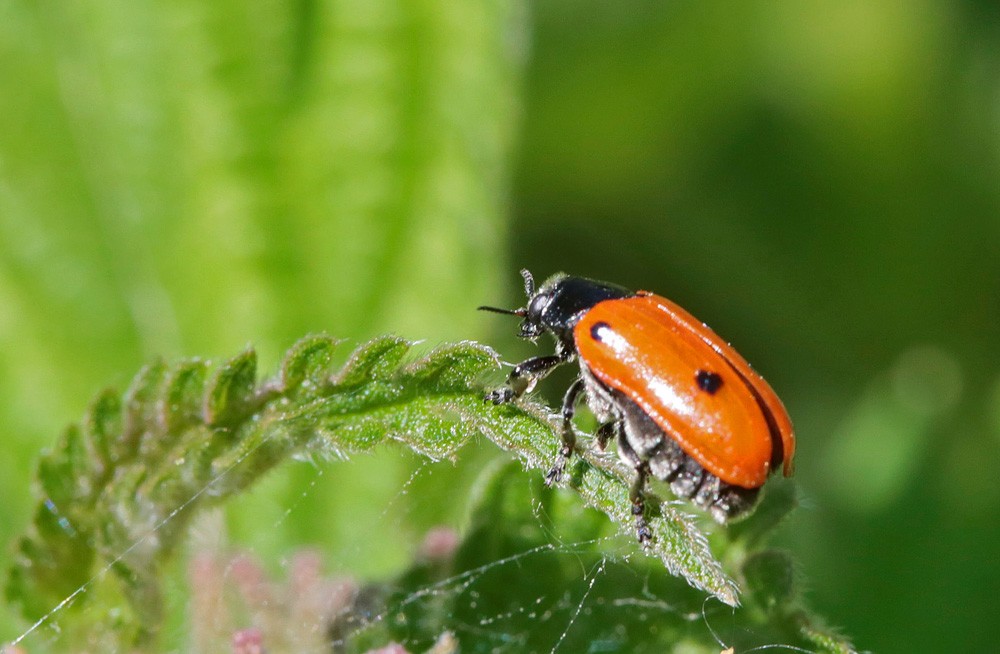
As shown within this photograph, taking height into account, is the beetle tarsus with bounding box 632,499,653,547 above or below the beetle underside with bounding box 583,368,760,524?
above

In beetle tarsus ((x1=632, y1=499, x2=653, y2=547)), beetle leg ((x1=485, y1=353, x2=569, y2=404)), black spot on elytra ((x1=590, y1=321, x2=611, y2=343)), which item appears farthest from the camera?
black spot on elytra ((x1=590, y1=321, x2=611, y2=343))

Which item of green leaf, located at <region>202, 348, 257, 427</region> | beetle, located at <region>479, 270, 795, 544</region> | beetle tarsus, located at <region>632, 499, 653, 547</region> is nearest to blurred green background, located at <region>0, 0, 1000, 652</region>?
beetle, located at <region>479, 270, 795, 544</region>

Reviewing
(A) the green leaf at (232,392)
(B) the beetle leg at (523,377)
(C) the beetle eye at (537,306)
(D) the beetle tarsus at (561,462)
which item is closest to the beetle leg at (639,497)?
(D) the beetle tarsus at (561,462)

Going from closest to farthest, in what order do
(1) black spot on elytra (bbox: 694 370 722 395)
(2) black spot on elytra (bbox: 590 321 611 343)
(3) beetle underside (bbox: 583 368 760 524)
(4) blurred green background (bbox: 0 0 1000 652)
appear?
(3) beetle underside (bbox: 583 368 760 524)
(1) black spot on elytra (bbox: 694 370 722 395)
(2) black spot on elytra (bbox: 590 321 611 343)
(4) blurred green background (bbox: 0 0 1000 652)

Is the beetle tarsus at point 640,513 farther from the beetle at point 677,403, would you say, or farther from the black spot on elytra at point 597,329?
the black spot on elytra at point 597,329

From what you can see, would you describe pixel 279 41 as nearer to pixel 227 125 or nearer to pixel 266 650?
pixel 227 125

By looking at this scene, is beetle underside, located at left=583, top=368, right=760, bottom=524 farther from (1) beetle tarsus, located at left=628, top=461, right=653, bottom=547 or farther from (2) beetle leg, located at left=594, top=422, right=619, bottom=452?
(1) beetle tarsus, located at left=628, top=461, right=653, bottom=547

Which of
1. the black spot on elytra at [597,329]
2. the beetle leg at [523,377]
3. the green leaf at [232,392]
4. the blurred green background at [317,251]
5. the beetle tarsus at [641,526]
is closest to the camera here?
the beetle tarsus at [641,526]
